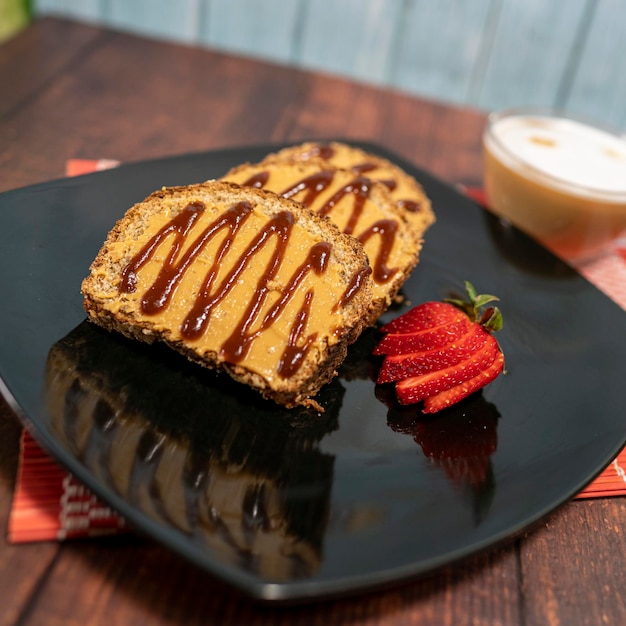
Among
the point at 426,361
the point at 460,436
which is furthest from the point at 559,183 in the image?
the point at 460,436

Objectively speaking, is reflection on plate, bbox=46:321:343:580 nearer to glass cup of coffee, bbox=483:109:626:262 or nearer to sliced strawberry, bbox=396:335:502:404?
sliced strawberry, bbox=396:335:502:404

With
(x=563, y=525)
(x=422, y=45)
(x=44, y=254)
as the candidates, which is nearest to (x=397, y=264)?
(x=563, y=525)

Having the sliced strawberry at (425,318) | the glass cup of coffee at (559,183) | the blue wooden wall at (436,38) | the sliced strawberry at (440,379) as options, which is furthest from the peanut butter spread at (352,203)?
the blue wooden wall at (436,38)

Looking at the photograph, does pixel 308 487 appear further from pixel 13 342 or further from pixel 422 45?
pixel 422 45

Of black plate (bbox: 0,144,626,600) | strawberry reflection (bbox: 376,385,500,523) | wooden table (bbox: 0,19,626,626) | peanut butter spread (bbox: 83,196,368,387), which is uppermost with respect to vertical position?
peanut butter spread (bbox: 83,196,368,387)

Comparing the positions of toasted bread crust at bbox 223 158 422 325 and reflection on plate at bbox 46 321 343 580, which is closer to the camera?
reflection on plate at bbox 46 321 343 580

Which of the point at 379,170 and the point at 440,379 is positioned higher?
the point at 379,170

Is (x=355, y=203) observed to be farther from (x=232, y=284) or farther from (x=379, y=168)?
(x=232, y=284)

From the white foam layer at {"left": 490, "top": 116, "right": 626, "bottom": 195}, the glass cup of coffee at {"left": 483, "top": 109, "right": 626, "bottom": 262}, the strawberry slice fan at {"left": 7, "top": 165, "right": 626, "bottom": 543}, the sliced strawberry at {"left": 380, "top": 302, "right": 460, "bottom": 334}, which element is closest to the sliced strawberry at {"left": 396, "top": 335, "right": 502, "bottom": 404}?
the strawberry slice fan at {"left": 7, "top": 165, "right": 626, "bottom": 543}
